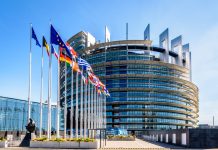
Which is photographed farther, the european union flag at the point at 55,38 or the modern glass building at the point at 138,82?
the modern glass building at the point at 138,82

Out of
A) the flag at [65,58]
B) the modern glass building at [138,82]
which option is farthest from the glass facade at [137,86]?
the flag at [65,58]

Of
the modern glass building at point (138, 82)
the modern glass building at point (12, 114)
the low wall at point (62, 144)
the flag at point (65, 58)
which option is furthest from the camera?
the modern glass building at point (138, 82)

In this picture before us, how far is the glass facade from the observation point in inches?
5778

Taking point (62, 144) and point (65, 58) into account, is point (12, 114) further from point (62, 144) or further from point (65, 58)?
point (62, 144)

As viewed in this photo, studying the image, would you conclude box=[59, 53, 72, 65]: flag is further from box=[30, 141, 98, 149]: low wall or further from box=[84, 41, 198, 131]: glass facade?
box=[84, 41, 198, 131]: glass facade

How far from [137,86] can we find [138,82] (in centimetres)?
204

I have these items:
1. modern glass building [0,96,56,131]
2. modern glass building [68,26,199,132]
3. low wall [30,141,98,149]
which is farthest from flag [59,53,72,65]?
modern glass building [68,26,199,132]

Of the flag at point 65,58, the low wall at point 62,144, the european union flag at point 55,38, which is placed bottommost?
the low wall at point 62,144

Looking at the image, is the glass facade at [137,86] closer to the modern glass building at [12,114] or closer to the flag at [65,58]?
the modern glass building at [12,114]

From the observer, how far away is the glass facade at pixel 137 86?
14675cm

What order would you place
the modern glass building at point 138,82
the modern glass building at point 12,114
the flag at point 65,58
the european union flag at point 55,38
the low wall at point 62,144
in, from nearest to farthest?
the low wall at point 62,144, the european union flag at point 55,38, the flag at point 65,58, the modern glass building at point 12,114, the modern glass building at point 138,82

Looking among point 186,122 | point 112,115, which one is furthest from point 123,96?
point 186,122

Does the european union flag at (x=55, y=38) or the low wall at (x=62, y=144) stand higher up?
the european union flag at (x=55, y=38)

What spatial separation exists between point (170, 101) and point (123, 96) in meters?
22.5
